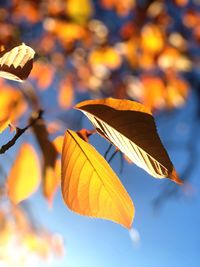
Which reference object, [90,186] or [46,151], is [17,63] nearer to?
[90,186]

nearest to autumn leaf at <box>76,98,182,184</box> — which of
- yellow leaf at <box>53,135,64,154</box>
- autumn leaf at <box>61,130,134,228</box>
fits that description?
autumn leaf at <box>61,130,134,228</box>

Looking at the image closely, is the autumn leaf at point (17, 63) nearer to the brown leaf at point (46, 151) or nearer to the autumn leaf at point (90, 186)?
the autumn leaf at point (90, 186)

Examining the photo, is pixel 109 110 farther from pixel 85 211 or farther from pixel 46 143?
pixel 46 143

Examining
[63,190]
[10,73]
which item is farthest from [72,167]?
[10,73]

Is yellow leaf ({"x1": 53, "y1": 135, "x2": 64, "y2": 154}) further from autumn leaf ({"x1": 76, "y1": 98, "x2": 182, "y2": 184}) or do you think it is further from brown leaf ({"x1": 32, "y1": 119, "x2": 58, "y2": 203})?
autumn leaf ({"x1": 76, "y1": 98, "x2": 182, "y2": 184})

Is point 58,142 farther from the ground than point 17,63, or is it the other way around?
point 17,63

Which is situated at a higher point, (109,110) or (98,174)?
(109,110)

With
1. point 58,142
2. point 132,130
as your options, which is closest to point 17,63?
point 132,130

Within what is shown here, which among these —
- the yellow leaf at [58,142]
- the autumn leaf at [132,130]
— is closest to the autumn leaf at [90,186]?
the autumn leaf at [132,130]
